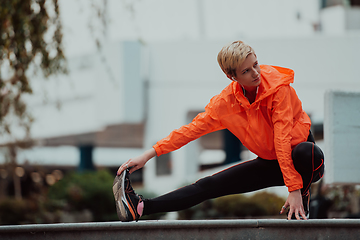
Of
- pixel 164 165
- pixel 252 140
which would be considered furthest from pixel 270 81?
pixel 164 165

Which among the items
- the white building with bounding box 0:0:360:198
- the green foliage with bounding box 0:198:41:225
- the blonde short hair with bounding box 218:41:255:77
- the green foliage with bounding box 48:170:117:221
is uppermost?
the blonde short hair with bounding box 218:41:255:77

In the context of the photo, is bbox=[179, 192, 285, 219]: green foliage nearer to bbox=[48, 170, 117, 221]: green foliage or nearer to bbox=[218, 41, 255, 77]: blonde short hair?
bbox=[48, 170, 117, 221]: green foliage

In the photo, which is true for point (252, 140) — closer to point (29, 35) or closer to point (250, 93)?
point (250, 93)

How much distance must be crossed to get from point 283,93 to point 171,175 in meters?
12.8

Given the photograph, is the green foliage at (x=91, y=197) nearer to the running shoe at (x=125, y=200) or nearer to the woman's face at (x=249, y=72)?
the running shoe at (x=125, y=200)

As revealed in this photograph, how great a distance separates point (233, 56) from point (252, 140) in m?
0.68

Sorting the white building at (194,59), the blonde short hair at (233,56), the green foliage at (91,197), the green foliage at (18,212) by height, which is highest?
the blonde short hair at (233,56)

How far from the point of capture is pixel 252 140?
3.32 m

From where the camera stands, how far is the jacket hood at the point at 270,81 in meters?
3.09

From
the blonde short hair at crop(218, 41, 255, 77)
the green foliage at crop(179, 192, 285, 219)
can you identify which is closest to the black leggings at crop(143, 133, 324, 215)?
the blonde short hair at crop(218, 41, 255, 77)

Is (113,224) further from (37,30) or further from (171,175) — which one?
(171,175)

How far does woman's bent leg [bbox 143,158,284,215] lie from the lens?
3.42 meters

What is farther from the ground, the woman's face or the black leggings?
the woman's face

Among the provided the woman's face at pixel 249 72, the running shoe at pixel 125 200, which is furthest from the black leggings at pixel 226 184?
the woman's face at pixel 249 72
